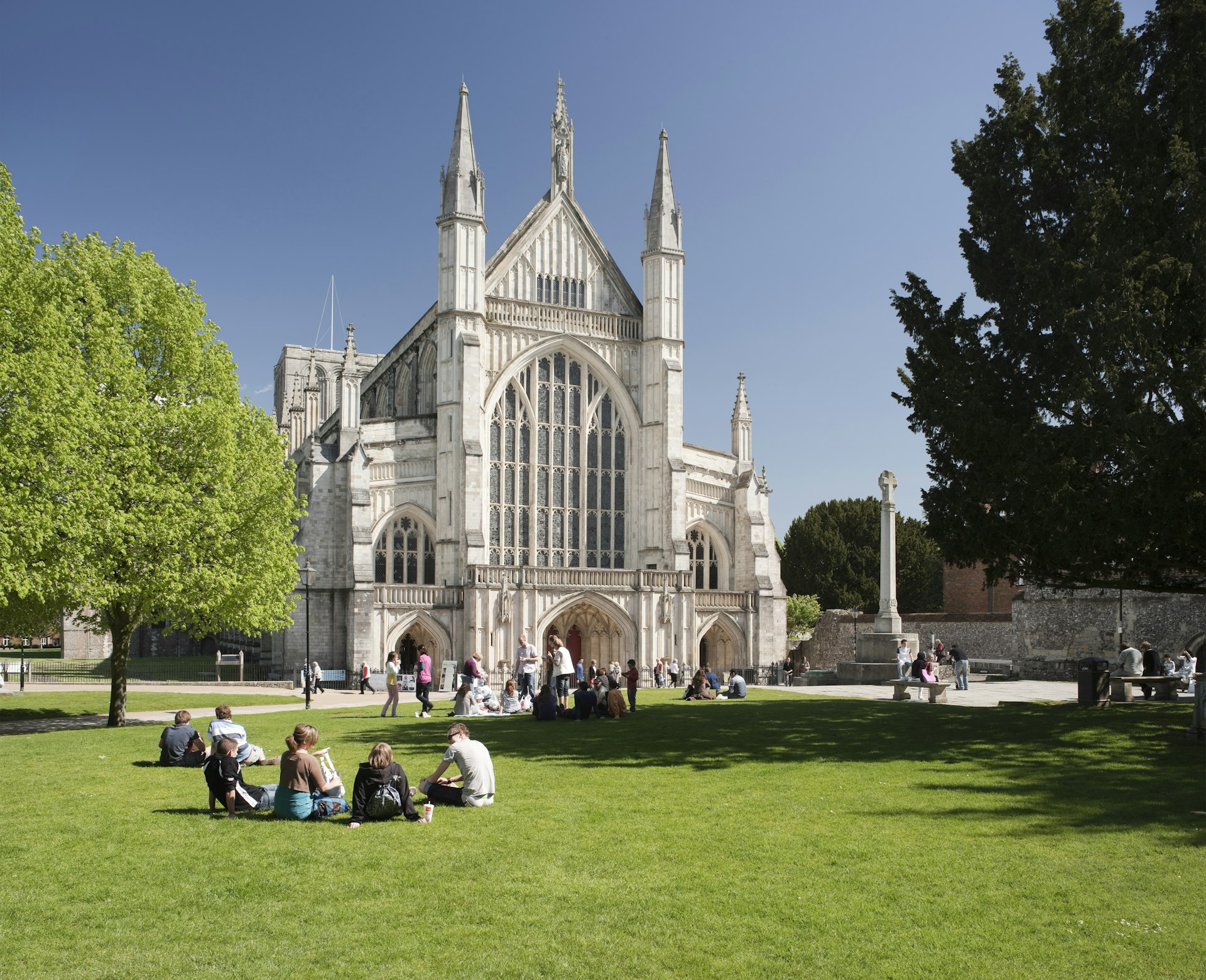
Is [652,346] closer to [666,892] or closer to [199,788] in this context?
[199,788]

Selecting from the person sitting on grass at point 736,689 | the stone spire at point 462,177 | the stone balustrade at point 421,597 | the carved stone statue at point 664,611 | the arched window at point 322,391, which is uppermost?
the stone spire at point 462,177

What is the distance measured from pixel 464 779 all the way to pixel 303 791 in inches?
65.4

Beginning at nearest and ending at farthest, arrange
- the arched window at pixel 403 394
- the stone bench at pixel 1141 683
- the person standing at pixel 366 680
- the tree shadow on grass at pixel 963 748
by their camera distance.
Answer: the tree shadow on grass at pixel 963 748, the stone bench at pixel 1141 683, the person standing at pixel 366 680, the arched window at pixel 403 394

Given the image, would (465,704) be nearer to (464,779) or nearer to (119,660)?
(119,660)

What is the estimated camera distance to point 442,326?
146ft

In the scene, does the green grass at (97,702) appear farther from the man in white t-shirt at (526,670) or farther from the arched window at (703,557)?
the arched window at (703,557)

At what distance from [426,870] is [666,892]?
205 centimetres

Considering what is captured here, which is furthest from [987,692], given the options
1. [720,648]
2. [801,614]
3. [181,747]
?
[801,614]

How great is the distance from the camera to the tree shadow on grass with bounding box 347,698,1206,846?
11.0m

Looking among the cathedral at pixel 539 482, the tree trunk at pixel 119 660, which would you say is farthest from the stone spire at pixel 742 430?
the tree trunk at pixel 119 660

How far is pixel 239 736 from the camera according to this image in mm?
14336

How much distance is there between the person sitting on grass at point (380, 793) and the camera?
1063 cm

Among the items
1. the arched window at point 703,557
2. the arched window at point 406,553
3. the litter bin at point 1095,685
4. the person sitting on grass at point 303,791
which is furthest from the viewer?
the arched window at point 703,557

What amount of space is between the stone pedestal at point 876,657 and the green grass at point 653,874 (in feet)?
68.1
